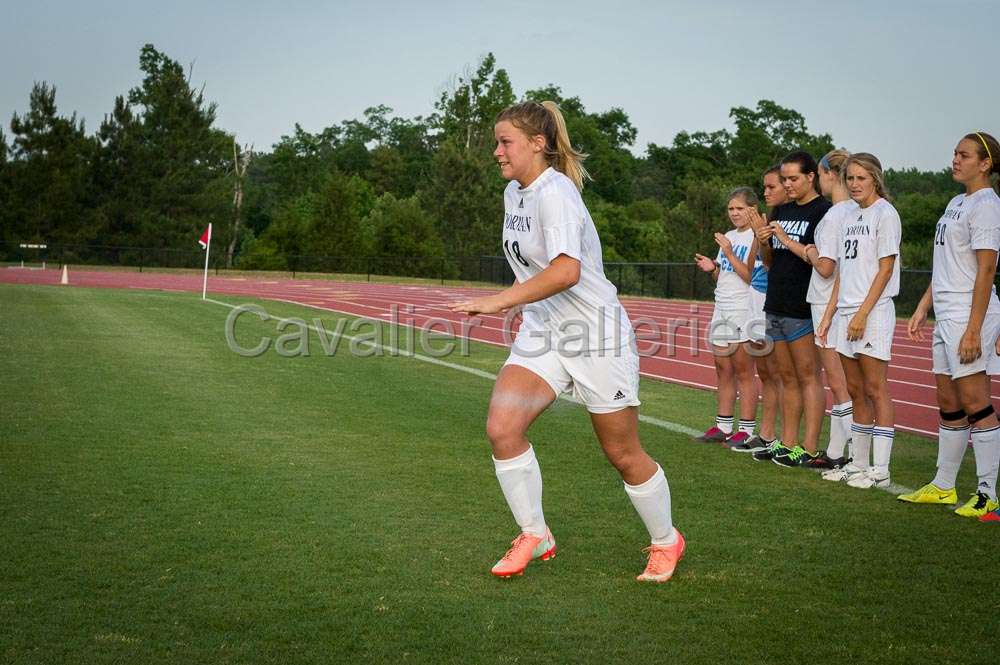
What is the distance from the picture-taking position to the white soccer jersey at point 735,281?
870cm

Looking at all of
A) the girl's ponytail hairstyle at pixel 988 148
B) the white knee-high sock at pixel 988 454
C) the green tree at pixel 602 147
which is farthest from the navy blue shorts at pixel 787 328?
the green tree at pixel 602 147

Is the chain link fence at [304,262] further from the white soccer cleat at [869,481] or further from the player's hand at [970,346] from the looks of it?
the player's hand at [970,346]

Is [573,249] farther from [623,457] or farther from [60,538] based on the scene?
[60,538]

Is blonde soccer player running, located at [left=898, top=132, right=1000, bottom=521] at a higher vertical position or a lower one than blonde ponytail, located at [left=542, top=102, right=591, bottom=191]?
lower

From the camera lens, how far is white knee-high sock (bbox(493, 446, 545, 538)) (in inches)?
190

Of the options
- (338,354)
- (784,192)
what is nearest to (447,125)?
(338,354)

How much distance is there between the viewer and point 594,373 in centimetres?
466

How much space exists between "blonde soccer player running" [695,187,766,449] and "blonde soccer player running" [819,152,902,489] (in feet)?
4.18

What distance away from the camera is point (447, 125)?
77438 mm

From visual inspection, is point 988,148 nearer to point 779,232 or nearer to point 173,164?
point 779,232

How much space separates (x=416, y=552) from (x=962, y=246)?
3.66m

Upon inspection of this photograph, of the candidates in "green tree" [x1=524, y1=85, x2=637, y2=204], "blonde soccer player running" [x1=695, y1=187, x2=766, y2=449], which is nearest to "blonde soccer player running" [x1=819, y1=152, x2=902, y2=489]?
"blonde soccer player running" [x1=695, y1=187, x2=766, y2=449]

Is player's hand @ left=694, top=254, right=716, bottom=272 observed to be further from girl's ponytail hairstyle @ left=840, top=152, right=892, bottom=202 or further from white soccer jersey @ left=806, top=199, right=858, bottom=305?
girl's ponytail hairstyle @ left=840, top=152, right=892, bottom=202

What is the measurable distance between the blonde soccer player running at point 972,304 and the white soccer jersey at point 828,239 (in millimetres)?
929
